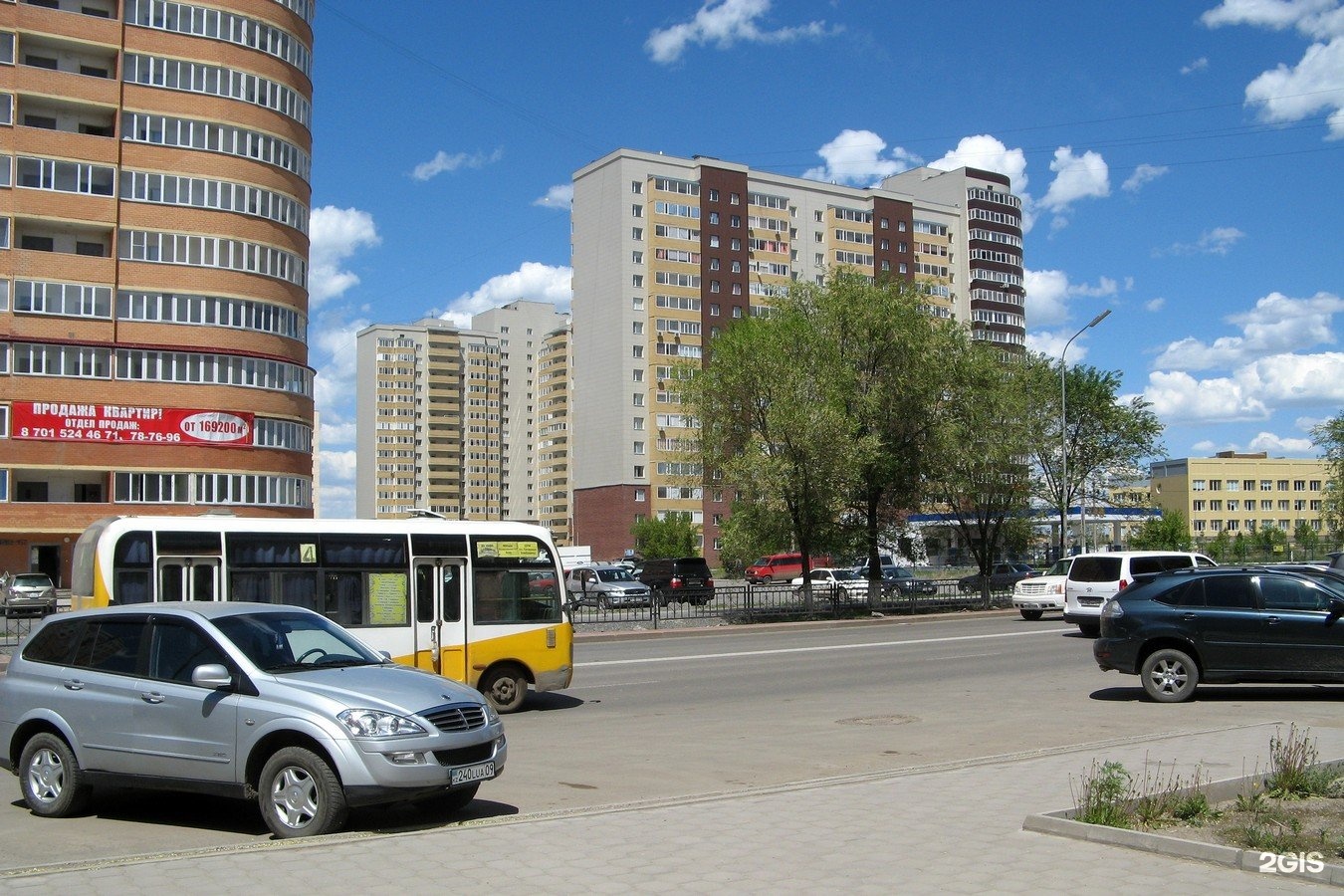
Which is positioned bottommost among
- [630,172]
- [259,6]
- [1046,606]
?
[1046,606]

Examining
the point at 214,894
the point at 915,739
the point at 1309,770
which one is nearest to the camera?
the point at 214,894

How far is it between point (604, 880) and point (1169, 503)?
6091 inches

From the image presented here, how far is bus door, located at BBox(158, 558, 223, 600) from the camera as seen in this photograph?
14977 millimetres

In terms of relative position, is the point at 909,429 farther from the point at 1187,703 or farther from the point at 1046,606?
the point at 1187,703

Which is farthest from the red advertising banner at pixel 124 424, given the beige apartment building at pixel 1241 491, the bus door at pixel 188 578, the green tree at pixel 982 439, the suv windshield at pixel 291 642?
the beige apartment building at pixel 1241 491

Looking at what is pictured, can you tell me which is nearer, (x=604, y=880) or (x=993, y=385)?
(x=604, y=880)

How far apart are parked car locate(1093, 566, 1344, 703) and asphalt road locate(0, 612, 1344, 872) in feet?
1.49

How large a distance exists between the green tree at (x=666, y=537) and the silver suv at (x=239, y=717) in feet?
281

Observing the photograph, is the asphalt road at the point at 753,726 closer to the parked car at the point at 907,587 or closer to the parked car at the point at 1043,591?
the parked car at the point at 1043,591

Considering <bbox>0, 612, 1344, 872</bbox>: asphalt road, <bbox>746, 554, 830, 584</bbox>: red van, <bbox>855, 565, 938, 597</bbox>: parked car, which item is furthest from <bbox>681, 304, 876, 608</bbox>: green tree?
<bbox>746, 554, 830, 584</bbox>: red van

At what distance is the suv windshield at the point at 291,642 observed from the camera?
870cm

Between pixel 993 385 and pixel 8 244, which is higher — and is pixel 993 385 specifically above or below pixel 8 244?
below

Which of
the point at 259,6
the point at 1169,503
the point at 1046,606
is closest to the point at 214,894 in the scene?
the point at 1046,606

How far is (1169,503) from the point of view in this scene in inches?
5842
